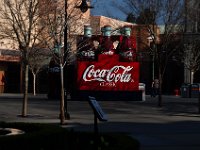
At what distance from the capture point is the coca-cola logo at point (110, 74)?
4066cm

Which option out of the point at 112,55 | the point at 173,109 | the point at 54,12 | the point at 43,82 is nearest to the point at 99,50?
the point at 112,55

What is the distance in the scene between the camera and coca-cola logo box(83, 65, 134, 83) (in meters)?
40.7

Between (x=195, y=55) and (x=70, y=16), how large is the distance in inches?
1442

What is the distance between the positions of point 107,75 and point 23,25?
14.9m

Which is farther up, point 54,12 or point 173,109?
point 54,12

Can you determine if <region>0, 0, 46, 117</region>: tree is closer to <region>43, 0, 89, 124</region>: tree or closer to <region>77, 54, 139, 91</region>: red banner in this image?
<region>43, 0, 89, 124</region>: tree

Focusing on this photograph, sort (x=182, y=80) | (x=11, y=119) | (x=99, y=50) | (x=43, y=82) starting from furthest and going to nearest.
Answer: (x=182, y=80) < (x=43, y=82) < (x=99, y=50) < (x=11, y=119)

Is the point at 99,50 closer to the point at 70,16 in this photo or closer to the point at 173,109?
the point at 173,109

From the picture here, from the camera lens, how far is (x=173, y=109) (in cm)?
3372

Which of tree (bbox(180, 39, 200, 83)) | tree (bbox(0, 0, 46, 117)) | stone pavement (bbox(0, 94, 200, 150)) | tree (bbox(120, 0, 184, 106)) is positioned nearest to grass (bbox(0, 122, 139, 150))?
stone pavement (bbox(0, 94, 200, 150))

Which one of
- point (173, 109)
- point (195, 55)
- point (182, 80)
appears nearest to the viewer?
point (173, 109)

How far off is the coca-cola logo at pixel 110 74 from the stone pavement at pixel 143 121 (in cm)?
304

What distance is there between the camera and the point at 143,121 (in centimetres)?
2561

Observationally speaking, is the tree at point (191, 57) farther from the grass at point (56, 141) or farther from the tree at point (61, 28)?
the grass at point (56, 141)
